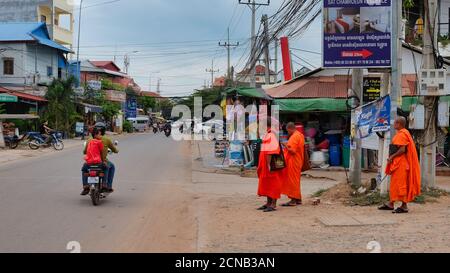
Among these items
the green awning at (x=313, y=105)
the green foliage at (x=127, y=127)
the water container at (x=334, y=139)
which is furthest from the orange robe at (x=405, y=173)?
the green foliage at (x=127, y=127)

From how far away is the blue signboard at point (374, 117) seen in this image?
1083 cm

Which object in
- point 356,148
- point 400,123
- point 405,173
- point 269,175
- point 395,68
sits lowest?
point 269,175

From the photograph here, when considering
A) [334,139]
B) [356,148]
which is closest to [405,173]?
[356,148]

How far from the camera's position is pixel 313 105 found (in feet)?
62.4

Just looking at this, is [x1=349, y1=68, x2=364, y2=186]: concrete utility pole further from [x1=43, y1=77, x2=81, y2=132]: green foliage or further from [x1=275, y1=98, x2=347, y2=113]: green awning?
[x1=43, y1=77, x2=81, y2=132]: green foliage

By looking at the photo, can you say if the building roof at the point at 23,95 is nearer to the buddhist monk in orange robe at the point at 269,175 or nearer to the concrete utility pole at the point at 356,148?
the concrete utility pole at the point at 356,148

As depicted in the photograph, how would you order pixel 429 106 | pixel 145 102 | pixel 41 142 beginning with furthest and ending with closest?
pixel 145 102
pixel 41 142
pixel 429 106

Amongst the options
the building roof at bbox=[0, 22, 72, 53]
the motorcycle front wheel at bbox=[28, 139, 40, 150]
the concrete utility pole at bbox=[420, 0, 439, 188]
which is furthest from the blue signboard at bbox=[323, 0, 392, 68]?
the building roof at bbox=[0, 22, 72, 53]

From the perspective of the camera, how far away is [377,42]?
11.1m

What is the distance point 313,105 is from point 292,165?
28.0ft

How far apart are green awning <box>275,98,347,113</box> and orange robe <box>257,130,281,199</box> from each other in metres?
8.91

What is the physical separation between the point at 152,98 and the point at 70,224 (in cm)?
9283

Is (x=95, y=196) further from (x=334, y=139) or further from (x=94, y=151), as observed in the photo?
(x=334, y=139)
